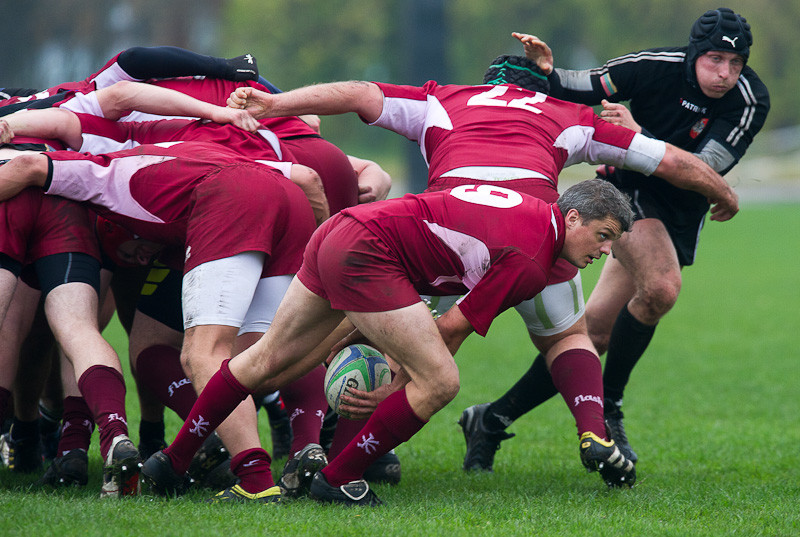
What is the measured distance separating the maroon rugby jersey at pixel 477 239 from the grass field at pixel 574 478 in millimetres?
903

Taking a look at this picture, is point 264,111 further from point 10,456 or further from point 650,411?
point 650,411

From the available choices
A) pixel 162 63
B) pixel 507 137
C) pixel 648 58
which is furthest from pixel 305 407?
pixel 648 58

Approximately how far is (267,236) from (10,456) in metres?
1.98

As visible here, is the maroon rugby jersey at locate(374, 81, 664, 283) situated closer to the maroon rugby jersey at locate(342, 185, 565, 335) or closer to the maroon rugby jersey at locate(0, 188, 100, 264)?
the maroon rugby jersey at locate(342, 185, 565, 335)

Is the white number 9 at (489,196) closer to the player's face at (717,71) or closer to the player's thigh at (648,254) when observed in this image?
the player's thigh at (648,254)

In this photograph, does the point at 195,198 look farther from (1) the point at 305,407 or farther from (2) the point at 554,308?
(2) the point at 554,308

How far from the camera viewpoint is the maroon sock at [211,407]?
4.15 m

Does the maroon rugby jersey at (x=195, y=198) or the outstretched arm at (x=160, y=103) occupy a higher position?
the outstretched arm at (x=160, y=103)

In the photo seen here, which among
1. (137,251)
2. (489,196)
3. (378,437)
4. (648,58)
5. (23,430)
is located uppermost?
(648,58)

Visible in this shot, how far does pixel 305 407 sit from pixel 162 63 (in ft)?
6.66

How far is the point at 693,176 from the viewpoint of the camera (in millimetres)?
5027

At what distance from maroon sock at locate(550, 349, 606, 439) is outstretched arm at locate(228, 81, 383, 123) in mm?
1563

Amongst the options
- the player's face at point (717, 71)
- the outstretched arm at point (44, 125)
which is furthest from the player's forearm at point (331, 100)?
the player's face at point (717, 71)

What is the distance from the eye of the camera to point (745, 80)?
18.2 ft
